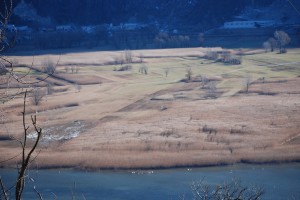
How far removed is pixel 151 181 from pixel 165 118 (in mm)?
10043

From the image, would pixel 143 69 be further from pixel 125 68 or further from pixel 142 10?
pixel 142 10

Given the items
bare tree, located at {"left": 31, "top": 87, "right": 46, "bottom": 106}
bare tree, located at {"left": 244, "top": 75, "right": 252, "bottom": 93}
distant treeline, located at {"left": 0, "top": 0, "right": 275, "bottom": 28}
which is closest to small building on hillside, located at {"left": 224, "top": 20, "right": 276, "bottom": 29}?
distant treeline, located at {"left": 0, "top": 0, "right": 275, "bottom": 28}

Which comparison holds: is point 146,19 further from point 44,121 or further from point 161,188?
point 161,188

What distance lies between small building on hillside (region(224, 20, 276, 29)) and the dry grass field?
32.9 m

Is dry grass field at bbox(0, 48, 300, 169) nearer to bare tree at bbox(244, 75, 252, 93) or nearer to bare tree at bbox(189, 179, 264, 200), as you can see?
bare tree at bbox(244, 75, 252, 93)

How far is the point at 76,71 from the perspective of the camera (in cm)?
5138

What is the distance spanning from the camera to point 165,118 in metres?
30.7

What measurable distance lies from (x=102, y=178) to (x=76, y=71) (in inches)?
1207

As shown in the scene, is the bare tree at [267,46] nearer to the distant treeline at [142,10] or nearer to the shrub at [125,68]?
the shrub at [125,68]

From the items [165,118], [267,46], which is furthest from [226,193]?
[267,46]

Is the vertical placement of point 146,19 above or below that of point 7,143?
above

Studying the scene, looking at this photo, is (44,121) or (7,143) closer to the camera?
(7,143)

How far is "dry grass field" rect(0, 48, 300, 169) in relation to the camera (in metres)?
24.2

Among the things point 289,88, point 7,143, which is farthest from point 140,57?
point 7,143
